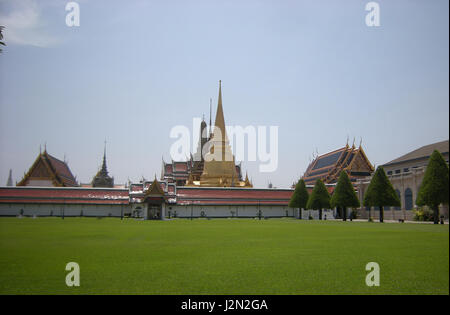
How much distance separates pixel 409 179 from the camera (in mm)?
48906

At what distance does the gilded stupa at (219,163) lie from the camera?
79.8 m

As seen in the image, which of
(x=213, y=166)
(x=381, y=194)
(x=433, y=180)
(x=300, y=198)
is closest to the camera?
(x=433, y=180)

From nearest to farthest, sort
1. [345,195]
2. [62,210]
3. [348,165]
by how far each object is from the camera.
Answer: [345,195] < [62,210] < [348,165]

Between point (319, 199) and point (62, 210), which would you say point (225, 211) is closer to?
point (319, 199)

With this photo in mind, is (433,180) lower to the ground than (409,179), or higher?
lower

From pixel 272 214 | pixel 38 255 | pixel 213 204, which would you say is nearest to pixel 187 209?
pixel 213 204

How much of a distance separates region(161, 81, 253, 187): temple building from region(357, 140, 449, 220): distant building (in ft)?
97.2

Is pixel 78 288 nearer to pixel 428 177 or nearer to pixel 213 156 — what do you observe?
pixel 428 177

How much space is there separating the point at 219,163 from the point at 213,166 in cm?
152

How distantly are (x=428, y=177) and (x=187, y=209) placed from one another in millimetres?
38798

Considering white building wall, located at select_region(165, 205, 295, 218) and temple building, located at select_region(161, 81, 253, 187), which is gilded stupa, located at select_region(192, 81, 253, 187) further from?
white building wall, located at select_region(165, 205, 295, 218)

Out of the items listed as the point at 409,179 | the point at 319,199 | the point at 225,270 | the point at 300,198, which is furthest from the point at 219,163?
the point at 225,270

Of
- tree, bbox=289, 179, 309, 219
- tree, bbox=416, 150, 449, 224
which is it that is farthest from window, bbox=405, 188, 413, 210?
tree, bbox=416, 150, 449, 224

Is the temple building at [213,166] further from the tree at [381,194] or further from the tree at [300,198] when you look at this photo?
the tree at [381,194]
